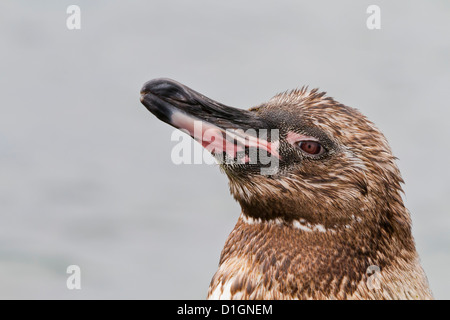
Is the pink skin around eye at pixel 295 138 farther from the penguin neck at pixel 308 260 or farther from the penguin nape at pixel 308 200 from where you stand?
the penguin neck at pixel 308 260

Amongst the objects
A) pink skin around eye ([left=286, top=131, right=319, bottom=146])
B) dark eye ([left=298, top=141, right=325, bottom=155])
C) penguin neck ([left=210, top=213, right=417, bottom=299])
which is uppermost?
pink skin around eye ([left=286, top=131, right=319, bottom=146])

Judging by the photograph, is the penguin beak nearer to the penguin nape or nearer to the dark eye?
the penguin nape

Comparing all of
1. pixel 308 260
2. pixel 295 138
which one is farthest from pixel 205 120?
pixel 308 260

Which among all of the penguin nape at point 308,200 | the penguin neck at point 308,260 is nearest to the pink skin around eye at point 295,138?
the penguin nape at point 308,200

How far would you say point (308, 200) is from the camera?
4.99 meters

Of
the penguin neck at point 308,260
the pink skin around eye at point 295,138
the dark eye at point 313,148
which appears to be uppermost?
the pink skin around eye at point 295,138

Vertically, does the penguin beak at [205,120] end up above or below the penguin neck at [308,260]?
above

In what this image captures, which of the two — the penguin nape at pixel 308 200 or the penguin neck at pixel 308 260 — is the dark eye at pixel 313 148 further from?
the penguin neck at pixel 308 260

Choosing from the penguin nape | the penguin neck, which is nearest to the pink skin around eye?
the penguin nape

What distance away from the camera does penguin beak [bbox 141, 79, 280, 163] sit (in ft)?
16.1

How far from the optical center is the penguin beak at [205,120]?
4918 millimetres

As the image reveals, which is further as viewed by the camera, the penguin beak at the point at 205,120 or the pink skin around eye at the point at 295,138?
the pink skin around eye at the point at 295,138

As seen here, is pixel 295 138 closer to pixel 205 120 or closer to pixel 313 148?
pixel 313 148
